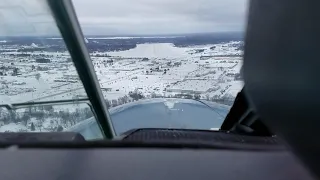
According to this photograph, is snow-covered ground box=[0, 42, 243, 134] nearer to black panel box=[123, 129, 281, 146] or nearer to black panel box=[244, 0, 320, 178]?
black panel box=[123, 129, 281, 146]

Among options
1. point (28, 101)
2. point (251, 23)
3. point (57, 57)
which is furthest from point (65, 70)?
point (251, 23)

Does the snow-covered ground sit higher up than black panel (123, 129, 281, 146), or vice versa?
black panel (123, 129, 281, 146)

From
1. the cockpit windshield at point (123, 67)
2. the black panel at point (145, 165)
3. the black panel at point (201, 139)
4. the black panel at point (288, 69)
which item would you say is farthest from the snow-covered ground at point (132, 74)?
the black panel at point (288, 69)

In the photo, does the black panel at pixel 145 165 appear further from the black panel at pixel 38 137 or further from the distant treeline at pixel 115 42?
the distant treeline at pixel 115 42

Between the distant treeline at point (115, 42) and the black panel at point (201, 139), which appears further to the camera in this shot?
the distant treeline at point (115, 42)

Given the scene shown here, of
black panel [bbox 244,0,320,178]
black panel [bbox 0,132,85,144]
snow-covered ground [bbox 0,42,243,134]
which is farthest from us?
snow-covered ground [bbox 0,42,243,134]

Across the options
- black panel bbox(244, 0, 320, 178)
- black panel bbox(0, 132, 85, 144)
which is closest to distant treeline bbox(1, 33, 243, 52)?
black panel bbox(0, 132, 85, 144)

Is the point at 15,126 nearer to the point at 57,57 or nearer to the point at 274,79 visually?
the point at 57,57
